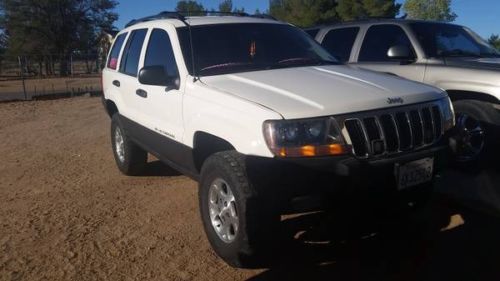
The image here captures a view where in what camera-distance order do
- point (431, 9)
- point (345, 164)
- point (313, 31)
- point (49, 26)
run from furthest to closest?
point (49, 26), point (431, 9), point (313, 31), point (345, 164)

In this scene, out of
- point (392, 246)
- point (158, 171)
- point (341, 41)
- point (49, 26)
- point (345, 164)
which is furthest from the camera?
point (49, 26)

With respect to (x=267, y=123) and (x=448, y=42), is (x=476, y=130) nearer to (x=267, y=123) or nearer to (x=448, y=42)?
(x=448, y=42)

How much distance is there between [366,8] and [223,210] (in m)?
36.9

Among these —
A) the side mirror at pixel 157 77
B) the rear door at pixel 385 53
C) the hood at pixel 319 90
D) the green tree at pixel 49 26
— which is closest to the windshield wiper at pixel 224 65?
the hood at pixel 319 90

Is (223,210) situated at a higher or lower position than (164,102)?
lower

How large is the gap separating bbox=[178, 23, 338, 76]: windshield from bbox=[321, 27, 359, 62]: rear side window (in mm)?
1820

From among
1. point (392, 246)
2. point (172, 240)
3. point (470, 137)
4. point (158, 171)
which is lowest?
point (158, 171)

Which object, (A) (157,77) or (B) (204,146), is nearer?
(B) (204,146)

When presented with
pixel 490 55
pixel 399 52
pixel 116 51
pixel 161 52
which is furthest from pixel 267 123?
pixel 490 55

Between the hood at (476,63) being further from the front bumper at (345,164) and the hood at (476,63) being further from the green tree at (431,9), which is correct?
the green tree at (431,9)

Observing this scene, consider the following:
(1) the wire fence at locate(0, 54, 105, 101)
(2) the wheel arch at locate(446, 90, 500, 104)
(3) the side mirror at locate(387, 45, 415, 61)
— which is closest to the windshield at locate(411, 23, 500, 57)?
(3) the side mirror at locate(387, 45, 415, 61)

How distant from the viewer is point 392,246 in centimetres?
365

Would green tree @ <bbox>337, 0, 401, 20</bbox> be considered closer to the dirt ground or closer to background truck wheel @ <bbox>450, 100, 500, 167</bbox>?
background truck wheel @ <bbox>450, 100, 500, 167</bbox>

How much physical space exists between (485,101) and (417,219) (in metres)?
1.80
